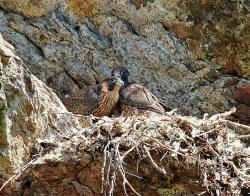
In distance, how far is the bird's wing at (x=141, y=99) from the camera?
7.42 m

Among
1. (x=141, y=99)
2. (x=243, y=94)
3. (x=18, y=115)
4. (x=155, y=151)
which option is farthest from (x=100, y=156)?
(x=243, y=94)

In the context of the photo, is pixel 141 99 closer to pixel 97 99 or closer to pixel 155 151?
pixel 97 99

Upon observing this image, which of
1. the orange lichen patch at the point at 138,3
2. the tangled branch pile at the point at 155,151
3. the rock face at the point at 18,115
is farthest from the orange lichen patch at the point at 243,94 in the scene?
the rock face at the point at 18,115

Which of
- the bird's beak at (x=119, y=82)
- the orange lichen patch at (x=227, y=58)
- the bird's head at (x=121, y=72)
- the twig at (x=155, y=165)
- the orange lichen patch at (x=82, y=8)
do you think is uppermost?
the orange lichen patch at (x=82, y=8)

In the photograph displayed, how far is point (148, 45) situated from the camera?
7.56m

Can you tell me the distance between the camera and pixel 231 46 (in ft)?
24.1

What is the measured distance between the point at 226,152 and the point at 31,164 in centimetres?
141

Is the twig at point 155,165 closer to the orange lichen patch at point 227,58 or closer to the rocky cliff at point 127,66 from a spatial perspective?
the rocky cliff at point 127,66

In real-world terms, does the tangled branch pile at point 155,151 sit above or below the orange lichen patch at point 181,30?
below

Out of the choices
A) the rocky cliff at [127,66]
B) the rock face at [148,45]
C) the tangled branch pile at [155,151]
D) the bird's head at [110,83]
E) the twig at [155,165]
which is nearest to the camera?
the twig at [155,165]

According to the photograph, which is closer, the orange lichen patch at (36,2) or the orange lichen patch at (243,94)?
the orange lichen patch at (243,94)

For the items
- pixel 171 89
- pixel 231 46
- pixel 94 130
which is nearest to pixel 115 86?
pixel 171 89

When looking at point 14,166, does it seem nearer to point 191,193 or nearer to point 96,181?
point 96,181

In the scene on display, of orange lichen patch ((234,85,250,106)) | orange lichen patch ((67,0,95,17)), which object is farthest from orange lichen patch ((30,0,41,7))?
orange lichen patch ((234,85,250,106))
